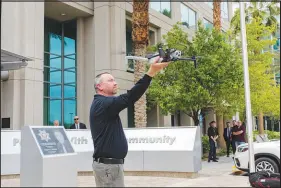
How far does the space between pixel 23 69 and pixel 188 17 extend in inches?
614

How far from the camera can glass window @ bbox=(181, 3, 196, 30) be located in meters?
27.4

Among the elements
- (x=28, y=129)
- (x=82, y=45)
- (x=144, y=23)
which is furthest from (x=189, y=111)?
(x=28, y=129)

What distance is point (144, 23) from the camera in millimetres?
17094

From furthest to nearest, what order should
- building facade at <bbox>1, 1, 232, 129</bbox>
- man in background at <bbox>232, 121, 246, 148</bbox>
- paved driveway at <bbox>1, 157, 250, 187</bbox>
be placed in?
building facade at <bbox>1, 1, 232, 129</bbox>
man in background at <bbox>232, 121, 246, 148</bbox>
paved driveway at <bbox>1, 157, 250, 187</bbox>

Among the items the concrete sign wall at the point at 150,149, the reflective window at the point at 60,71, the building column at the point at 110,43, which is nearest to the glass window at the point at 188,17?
the building column at the point at 110,43

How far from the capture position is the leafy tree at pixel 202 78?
58.5 feet

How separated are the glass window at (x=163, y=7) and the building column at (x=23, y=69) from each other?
900 centimetres

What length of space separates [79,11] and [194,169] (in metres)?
11.8

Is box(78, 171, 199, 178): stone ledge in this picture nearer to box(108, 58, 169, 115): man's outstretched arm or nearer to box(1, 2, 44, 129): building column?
box(1, 2, 44, 129): building column

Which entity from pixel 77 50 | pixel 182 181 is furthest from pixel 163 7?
pixel 182 181

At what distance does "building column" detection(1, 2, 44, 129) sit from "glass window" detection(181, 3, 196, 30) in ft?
43.4

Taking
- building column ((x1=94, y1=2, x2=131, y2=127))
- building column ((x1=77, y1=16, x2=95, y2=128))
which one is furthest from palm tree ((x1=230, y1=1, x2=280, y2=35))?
building column ((x1=77, y1=16, x2=95, y2=128))

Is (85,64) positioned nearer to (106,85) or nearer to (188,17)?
(188,17)

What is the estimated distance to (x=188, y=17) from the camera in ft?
92.8
